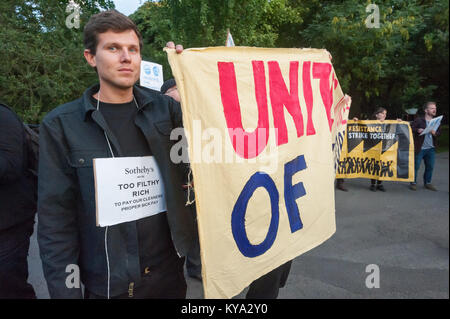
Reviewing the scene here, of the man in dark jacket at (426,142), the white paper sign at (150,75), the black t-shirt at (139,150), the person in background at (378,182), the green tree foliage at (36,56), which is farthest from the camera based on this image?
the person in background at (378,182)

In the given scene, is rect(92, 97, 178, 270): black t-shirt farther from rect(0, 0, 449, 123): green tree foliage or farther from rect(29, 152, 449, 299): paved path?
rect(29, 152, 449, 299): paved path

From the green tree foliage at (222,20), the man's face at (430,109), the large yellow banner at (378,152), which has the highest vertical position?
the green tree foliage at (222,20)

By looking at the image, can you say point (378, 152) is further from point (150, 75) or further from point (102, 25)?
point (102, 25)

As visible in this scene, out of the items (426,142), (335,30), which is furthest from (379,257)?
(335,30)

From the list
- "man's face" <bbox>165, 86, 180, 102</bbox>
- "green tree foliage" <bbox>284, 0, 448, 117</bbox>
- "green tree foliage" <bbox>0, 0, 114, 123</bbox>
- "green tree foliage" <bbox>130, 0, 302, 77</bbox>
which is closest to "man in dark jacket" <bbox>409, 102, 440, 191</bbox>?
"green tree foliage" <bbox>284, 0, 448, 117</bbox>

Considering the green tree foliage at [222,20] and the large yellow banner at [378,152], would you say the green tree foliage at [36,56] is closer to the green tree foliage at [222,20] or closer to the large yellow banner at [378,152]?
the green tree foliage at [222,20]

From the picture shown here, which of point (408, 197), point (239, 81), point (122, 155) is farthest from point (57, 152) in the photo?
point (408, 197)

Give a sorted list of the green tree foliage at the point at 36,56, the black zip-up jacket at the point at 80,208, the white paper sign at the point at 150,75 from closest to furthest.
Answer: the black zip-up jacket at the point at 80,208, the green tree foliage at the point at 36,56, the white paper sign at the point at 150,75

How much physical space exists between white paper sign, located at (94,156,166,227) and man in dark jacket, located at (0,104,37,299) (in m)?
0.60

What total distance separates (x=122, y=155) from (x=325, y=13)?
876cm

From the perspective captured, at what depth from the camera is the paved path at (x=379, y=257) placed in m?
2.99

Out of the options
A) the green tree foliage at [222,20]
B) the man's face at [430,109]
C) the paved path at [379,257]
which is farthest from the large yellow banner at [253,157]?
the man's face at [430,109]

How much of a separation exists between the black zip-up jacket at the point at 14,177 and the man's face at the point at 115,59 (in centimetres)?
60

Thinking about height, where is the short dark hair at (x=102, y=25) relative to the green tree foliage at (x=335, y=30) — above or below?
below
